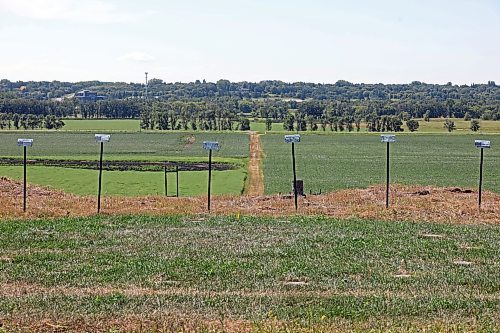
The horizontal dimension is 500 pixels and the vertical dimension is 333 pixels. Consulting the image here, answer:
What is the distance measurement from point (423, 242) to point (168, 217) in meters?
9.71

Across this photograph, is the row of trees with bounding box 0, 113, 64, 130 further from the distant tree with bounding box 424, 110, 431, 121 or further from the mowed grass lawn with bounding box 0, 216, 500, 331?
the mowed grass lawn with bounding box 0, 216, 500, 331

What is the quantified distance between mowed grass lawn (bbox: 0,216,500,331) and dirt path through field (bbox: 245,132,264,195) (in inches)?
889

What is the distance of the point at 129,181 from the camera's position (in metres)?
52.2

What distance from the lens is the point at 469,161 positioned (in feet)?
251

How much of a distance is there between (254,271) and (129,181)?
121ft

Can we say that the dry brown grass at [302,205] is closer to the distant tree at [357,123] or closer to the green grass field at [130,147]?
the green grass field at [130,147]

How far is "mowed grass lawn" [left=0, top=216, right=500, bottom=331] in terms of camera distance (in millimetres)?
12453

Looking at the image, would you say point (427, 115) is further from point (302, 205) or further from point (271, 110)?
point (302, 205)

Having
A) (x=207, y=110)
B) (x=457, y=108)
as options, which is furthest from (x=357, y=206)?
(x=457, y=108)

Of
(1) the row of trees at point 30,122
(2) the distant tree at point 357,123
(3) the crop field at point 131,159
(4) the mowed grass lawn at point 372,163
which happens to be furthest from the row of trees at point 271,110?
(4) the mowed grass lawn at point 372,163

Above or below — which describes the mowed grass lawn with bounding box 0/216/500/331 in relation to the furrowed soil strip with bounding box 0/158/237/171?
above

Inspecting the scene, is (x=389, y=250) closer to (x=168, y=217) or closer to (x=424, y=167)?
(x=168, y=217)

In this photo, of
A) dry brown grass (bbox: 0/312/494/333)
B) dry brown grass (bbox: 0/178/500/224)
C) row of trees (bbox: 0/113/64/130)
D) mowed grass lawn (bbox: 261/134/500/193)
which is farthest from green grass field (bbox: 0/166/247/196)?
row of trees (bbox: 0/113/64/130)

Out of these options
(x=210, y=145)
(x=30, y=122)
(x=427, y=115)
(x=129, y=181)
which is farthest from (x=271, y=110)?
(x=210, y=145)
